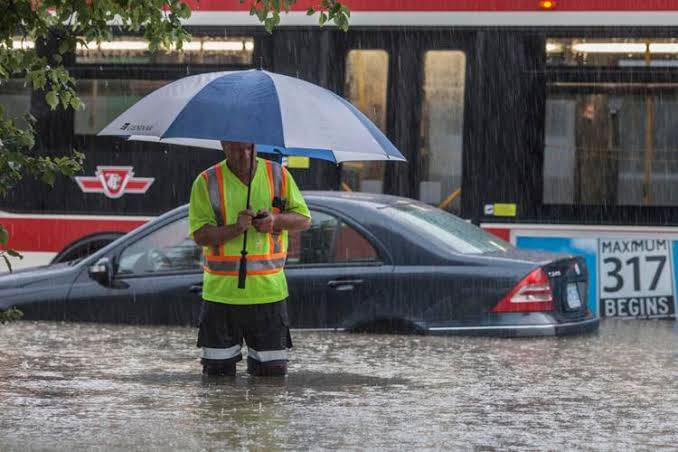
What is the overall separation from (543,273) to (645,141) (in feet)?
12.5

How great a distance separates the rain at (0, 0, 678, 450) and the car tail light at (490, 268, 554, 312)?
17mm

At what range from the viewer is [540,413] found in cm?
816

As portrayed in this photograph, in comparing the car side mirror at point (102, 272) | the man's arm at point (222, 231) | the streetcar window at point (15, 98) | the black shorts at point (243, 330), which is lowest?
the black shorts at point (243, 330)

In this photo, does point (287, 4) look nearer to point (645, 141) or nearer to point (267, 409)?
point (267, 409)

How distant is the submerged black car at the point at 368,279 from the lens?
440 inches

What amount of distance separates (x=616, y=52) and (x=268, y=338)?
658 cm

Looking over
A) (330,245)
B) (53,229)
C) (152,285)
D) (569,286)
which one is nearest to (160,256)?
(152,285)

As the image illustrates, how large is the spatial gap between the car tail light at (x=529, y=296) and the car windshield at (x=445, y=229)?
51cm

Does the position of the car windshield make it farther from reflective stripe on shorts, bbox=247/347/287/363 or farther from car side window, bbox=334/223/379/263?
reflective stripe on shorts, bbox=247/347/287/363

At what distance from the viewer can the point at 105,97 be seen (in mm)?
15453

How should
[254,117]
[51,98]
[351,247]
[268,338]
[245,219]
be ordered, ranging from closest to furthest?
[51,98], [254,117], [245,219], [268,338], [351,247]

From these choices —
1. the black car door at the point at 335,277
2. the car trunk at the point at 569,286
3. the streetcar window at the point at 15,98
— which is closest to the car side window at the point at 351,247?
the black car door at the point at 335,277

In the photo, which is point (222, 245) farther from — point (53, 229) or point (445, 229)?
point (53, 229)

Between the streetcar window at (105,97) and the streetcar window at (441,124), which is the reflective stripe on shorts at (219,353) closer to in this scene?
the streetcar window at (441,124)
